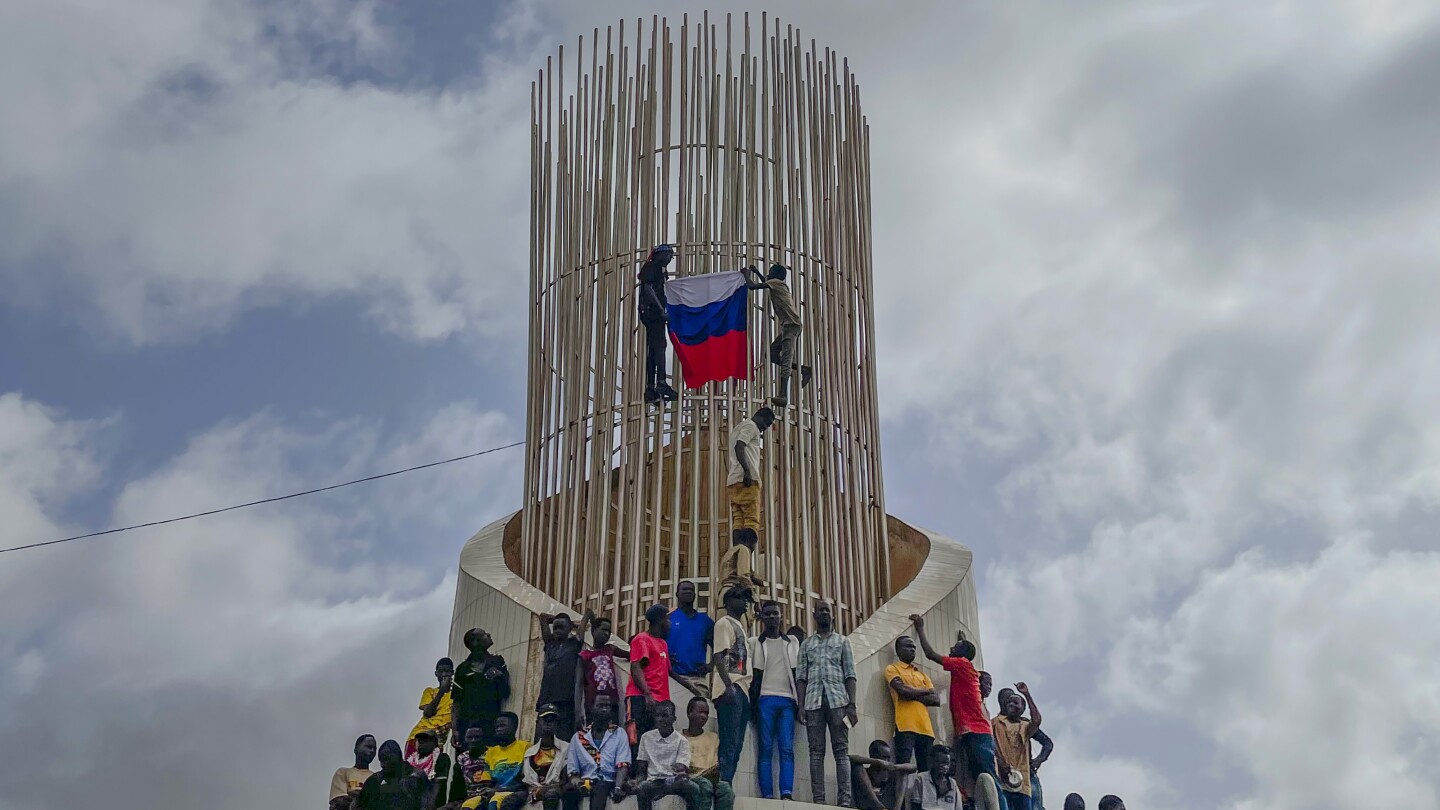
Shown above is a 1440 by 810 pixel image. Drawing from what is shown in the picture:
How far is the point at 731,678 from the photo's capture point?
551 inches

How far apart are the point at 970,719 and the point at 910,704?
48 cm

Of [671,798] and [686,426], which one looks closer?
[671,798]

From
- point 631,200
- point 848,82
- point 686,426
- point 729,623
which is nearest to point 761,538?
point 686,426

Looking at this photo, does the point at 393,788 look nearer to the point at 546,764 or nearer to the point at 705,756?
the point at 546,764

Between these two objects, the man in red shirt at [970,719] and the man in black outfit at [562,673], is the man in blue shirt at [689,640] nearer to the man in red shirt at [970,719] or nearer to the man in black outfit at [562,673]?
the man in black outfit at [562,673]

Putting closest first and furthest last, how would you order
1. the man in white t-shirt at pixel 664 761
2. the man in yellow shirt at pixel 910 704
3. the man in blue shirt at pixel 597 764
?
the man in white t-shirt at pixel 664 761 < the man in blue shirt at pixel 597 764 < the man in yellow shirt at pixel 910 704

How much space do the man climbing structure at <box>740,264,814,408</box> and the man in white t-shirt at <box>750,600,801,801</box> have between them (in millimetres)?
3694

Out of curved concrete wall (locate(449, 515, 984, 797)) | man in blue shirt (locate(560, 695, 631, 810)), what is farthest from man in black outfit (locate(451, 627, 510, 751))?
man in blue shirt (locate(560, 695, 631, 810))

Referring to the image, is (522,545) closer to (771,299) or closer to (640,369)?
(640,369)

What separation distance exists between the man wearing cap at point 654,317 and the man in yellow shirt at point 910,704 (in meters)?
3.72

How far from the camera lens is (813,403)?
1775 cm

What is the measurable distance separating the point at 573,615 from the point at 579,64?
20.1ft

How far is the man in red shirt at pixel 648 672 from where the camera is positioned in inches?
552

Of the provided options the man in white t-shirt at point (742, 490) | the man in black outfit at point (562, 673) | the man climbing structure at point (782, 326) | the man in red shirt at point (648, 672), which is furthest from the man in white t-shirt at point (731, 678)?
the man climbing structure at point (782, 326)
